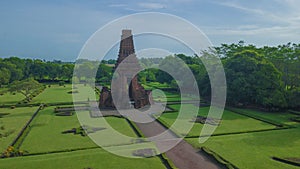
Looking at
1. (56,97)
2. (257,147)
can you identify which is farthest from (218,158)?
(56,97)

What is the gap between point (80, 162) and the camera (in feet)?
55.3

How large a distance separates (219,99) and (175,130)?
15.1 metres

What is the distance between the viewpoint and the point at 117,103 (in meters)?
33.8

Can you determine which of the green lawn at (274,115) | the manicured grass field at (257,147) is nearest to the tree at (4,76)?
the green lawn at (274,115)

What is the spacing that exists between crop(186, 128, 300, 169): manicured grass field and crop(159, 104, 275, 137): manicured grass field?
4.95 ft

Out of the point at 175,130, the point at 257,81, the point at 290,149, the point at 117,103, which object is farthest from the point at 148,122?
the point at 257,81

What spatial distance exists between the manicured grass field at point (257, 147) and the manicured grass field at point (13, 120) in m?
15.2

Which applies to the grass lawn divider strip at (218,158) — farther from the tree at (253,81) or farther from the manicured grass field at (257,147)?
the tree at (253,81)

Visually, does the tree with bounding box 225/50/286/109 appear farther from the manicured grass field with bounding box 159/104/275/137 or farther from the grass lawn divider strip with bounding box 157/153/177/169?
the grass lawn divider strip with bounding box 157/153/177/169

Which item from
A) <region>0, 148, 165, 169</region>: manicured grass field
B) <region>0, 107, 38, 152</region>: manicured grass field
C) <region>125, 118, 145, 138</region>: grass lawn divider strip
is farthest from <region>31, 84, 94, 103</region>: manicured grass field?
<region>0, 148, 165, 169</region>: manicured grass field

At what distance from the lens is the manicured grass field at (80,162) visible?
16.3 meters

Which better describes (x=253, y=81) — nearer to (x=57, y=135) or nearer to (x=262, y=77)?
(x=262, y=77)

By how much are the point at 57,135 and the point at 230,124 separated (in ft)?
55.7

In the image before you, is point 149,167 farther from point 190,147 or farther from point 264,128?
point 264,128
